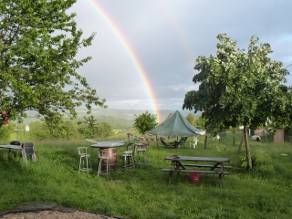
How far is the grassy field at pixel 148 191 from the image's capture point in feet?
30.2

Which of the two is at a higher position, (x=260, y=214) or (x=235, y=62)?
(x=235, y=62)

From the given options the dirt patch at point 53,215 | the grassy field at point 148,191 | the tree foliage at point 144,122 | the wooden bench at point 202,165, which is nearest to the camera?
the dirt patch at point 53,215

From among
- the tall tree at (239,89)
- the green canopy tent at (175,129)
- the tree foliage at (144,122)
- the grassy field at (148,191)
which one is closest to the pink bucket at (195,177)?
the grassy field at (148,191)

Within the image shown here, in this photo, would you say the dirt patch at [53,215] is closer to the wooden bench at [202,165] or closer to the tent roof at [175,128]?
the wooden bench at [202,165]

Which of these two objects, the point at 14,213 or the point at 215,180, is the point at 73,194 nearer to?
the point at 14,213

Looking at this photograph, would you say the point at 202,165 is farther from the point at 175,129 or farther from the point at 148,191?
the point at 175,129

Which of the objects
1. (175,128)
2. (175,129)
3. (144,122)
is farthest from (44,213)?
(144,122)

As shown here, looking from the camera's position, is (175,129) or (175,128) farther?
(175,128)

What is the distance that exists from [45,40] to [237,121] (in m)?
8.17

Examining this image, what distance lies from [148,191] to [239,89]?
534cm

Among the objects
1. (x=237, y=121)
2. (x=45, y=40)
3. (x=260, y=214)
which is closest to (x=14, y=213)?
(x=45, y=40)

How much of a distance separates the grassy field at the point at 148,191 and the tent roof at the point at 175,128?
20.1 ft

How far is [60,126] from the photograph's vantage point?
Answer: 11805mm

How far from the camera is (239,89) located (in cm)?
1434
